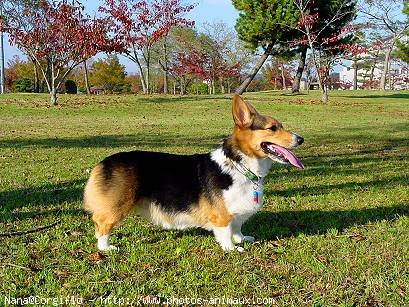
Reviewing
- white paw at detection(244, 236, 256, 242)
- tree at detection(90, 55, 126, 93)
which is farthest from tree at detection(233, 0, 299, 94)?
tree at detection(90, 55, 126, 93)

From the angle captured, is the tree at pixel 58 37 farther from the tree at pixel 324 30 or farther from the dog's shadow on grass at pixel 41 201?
the dog's shadow on grass at pixel 41 201

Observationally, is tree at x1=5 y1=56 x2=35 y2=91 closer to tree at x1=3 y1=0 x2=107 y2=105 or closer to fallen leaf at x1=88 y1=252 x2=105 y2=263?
tree at x1=3 y1=0 x2=107 y2=105

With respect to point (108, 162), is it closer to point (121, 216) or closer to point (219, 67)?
point (121, 216)

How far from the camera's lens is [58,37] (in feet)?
67.1

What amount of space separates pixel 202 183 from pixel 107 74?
50.2 metres

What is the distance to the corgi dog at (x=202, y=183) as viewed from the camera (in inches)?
145

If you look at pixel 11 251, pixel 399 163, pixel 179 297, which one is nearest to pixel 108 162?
pixel 11 251

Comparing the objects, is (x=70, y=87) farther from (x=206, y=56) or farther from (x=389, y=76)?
(x=389, y=76)

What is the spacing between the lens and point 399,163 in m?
8.05

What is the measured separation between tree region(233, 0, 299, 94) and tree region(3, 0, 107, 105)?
919cm

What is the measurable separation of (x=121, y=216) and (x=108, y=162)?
19.1 inches

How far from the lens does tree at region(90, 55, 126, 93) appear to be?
51875 mm

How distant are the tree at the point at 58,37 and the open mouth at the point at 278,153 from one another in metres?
18.5

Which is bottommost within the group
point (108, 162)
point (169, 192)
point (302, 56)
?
point (169, 192)
